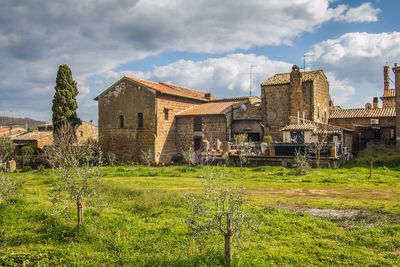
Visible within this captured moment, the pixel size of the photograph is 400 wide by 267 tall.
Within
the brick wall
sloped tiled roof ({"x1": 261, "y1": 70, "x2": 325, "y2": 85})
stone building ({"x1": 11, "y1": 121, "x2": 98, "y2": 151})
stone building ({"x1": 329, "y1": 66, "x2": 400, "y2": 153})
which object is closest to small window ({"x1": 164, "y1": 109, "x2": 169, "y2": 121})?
sloped tiled roof ({"x1": 261, "y1": 70, "x2": 325, "y2": 85})

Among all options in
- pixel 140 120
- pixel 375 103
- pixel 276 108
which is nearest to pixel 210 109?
pixel 276 108

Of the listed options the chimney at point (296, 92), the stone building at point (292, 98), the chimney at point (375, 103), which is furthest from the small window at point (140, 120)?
the chimney at point (375, 103)

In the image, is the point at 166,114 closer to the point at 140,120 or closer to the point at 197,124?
the point at 140,120

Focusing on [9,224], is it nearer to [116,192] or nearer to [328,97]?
[116,192]

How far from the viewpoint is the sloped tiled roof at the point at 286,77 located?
26.7 meters

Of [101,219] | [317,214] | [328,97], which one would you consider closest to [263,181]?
[317,214]

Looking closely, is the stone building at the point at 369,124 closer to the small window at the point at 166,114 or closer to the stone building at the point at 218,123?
the stone building at the point at 218,123

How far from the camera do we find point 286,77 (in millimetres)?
28422

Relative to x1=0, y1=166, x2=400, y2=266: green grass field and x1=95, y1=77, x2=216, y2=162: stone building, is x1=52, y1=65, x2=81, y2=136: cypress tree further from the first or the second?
x1=0, y1=166, x2=400, y2=266: green grass field

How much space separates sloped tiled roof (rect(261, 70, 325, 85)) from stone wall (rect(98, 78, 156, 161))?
10537 millimetres

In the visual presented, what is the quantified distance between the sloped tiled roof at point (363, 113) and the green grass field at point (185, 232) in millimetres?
16650

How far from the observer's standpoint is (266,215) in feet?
31.5

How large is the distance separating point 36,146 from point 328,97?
29778 mm

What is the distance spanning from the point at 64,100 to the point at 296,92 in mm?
20969
